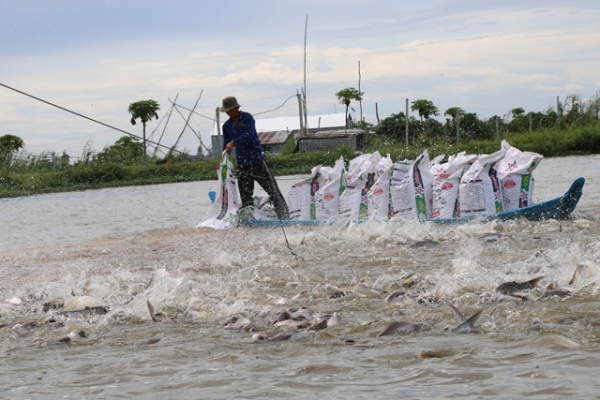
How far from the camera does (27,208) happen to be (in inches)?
658

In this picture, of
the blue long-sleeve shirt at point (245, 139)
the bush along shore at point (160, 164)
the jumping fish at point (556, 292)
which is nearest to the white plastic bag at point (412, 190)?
the blue long-sleeve shirt at point (245, 139)

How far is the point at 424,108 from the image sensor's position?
40.0 meters

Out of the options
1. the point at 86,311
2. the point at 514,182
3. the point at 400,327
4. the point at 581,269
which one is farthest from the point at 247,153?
the point at 400,327

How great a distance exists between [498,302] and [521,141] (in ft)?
72.4

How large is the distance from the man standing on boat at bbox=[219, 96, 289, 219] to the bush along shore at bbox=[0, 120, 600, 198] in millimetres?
14051

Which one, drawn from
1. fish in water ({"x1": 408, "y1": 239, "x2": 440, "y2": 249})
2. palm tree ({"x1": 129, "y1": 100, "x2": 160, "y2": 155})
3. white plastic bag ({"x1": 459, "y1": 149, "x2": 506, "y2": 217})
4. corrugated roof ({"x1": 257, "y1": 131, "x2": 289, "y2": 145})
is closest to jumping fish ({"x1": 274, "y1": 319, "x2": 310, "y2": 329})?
fish in water ({"x1": 408, "y1": 239, "x2": 440, "y2": 249})

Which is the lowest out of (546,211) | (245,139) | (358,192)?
(546,211)

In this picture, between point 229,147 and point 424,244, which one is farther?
point 229,147

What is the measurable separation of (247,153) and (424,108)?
3229 cm

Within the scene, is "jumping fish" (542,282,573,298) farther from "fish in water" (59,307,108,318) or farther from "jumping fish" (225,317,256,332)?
"fish in water" (59,307,108,318)

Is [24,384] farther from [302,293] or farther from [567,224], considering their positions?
[567,224]

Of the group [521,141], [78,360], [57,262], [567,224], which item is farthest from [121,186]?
[78,360]

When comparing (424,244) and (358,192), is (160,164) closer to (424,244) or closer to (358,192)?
(358,192)

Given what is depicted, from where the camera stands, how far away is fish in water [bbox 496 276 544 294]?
4230mm
